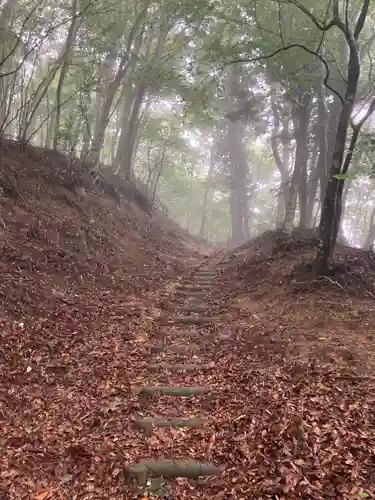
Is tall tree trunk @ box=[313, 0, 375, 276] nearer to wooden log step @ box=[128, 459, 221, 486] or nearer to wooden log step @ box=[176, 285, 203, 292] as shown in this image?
wooden log step @ box=[176, 285, 203, 292]

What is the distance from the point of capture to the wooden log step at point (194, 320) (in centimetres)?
863

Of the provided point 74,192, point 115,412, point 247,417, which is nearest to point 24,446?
point 115,412

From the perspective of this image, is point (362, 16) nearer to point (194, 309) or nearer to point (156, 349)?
point (194, 309)

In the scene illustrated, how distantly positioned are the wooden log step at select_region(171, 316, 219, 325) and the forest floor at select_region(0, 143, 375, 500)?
29 millimetres

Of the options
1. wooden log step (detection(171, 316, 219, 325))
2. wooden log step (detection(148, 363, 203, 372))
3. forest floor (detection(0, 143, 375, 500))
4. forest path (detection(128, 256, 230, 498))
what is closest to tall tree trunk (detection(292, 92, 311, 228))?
forest floor (detection(0, 143, 375, 500))

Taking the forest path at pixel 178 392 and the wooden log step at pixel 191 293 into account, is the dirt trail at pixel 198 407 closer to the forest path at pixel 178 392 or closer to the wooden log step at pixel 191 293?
the forest path at pixel 178 392

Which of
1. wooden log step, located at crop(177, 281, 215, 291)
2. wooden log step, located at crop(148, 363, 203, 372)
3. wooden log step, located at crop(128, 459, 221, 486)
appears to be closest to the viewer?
wooden log step, located at crop(128, 459, 221, 486)

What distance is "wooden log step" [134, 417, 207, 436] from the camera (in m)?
5.13

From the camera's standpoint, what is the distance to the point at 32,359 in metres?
6.02

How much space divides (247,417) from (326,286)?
425 centimetres

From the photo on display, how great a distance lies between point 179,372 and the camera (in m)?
6.53

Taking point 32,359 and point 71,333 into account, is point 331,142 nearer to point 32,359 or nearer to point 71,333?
point 71,333

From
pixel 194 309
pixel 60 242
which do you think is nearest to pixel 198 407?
pixel 194 309

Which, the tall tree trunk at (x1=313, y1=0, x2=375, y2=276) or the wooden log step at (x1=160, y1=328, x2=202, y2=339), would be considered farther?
the tall tree trunk at (x1=313, y1=0, x2=375, y2=276)
